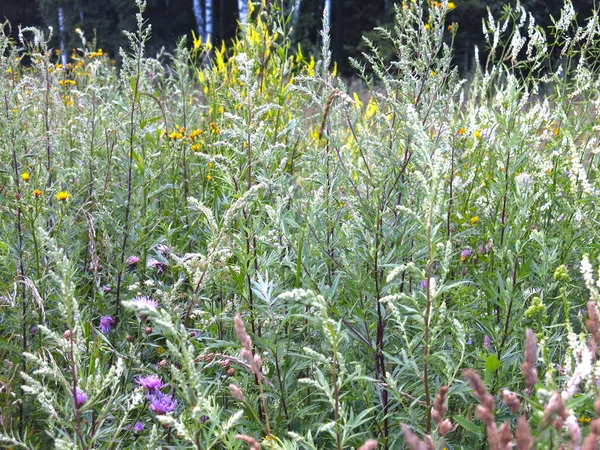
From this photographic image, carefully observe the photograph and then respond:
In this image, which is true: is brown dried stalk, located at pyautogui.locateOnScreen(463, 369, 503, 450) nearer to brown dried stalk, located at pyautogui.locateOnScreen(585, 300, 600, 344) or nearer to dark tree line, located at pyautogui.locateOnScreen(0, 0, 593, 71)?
brown dried stalk, located at pyautogui.locateOnScreen(585, 300, 600, 344)

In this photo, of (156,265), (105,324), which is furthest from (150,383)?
(156,265)

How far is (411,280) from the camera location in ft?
6.63

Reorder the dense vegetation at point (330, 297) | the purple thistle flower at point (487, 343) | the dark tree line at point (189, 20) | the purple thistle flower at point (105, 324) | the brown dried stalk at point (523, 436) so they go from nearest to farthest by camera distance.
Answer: the brown dried stalk at point (523, 436)
the dense vegetation at point (330, 297)
the purple thistle flower at point (487, 343)
the purple thistle flower at point (105, 324)
the dark tree line at point (189, 20)

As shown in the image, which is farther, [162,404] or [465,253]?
[465,253]

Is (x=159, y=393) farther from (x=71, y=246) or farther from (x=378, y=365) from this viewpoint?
(x=71, y=246)

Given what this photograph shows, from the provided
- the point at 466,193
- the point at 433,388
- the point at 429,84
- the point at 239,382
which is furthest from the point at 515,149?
the point at 239,382

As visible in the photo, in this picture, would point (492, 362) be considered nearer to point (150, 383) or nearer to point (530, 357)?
point (530, 357)

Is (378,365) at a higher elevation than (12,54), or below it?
below

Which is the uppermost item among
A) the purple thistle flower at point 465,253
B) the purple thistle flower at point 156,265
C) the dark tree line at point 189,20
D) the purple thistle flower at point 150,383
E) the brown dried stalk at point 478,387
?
the dark tree line at point 189,20

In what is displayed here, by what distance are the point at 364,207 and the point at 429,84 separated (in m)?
0.55

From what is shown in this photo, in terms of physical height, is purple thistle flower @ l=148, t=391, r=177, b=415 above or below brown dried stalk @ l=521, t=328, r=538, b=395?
below

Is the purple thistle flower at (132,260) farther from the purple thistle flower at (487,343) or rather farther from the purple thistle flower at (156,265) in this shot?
the purple thistle flower at (487,343)

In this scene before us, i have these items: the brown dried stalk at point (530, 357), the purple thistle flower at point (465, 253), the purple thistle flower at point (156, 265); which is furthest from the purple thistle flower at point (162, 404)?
the purple thistle flower at point (465, 253)

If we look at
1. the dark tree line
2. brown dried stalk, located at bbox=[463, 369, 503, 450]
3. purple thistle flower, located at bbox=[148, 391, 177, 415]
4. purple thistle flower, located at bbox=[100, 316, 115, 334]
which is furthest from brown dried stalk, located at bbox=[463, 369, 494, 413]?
the dark tree line
